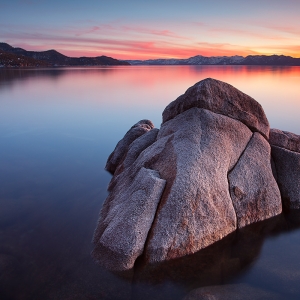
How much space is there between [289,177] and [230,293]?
5.99 meters

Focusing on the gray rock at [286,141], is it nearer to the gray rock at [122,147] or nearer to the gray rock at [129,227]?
the gray rock at [129,227]

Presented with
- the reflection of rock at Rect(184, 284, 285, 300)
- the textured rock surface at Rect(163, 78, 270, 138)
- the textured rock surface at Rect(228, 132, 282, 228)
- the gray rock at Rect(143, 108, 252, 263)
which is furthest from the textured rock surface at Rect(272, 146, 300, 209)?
the reflection of rock at Rect(184, 284, 285, 300)

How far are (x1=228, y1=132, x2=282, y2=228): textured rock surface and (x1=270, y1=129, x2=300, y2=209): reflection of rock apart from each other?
0.72m

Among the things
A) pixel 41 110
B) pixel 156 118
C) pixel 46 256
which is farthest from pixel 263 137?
pixel 41 110

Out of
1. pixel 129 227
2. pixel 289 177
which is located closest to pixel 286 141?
pixel 289 177

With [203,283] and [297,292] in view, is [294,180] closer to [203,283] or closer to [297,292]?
[297,292]

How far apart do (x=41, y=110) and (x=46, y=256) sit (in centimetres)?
2971

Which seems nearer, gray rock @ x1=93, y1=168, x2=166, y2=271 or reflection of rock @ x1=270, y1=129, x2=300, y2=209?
gray rock @ x1=93, y1=168, x2=166, y2=271

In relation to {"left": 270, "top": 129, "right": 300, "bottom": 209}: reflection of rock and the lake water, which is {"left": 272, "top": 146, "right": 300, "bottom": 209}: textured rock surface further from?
the lake water

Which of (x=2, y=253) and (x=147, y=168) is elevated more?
(x=147, y=168)

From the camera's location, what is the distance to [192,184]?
8.73 meters

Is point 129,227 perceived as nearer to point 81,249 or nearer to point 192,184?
point 81,249

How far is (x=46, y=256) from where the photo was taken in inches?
343

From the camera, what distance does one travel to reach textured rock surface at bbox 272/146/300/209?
445 inches
